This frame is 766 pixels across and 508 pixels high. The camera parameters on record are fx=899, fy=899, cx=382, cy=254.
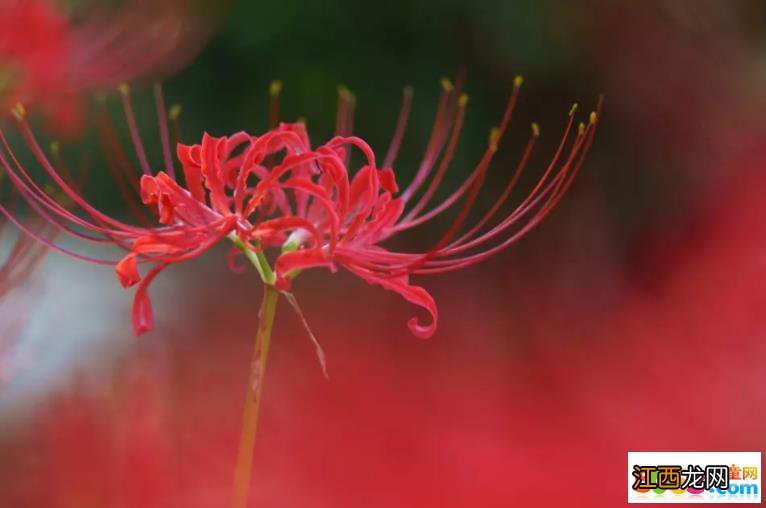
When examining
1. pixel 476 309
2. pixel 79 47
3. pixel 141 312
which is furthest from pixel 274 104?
pixel 476 309

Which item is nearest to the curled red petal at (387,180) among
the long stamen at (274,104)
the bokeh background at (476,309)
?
the long stamen at (274,104)

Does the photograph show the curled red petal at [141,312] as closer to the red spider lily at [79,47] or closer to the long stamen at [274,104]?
the long stamen at [274,104]

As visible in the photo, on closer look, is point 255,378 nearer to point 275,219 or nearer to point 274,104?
point 275,219

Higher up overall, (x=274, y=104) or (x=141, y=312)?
(x=274, y=104)

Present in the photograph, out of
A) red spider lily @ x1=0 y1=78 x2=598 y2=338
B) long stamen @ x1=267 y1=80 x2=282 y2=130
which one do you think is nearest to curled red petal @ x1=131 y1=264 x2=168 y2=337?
red spider lily @ x1=0 y1=78 x2=598 y2=338

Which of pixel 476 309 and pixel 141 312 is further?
pixel 476 309

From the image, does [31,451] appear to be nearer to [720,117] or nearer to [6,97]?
[6,97]

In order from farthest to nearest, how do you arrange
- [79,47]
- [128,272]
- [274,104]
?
[79,47] → [274,104] → [128,272]
